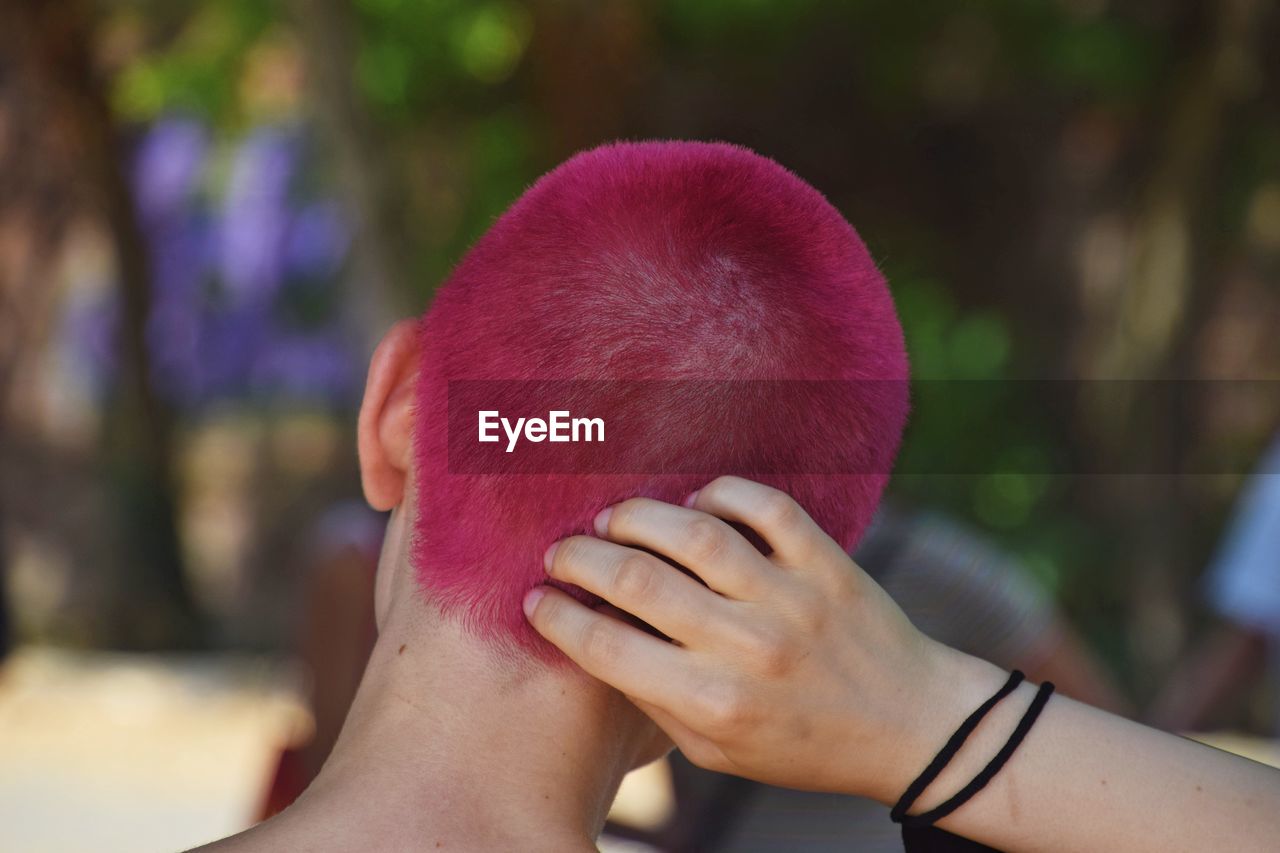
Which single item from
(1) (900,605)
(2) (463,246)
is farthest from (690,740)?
(2) (463,246)

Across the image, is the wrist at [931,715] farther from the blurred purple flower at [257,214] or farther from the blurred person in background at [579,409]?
the blurred purple flower at [257,214]

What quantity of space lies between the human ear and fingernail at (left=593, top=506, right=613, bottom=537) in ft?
0.95

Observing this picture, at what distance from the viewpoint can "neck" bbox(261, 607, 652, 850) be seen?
1.25m

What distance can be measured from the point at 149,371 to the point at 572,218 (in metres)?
8.90

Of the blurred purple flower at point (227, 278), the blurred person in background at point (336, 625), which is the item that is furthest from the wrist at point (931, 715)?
the blurred purple flower at point (227, 278)

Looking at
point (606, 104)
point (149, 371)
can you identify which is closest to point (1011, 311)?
point (606, 104)

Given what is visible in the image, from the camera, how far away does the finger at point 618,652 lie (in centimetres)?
118

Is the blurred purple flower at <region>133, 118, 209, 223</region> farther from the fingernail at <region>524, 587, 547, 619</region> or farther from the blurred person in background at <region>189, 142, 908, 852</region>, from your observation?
the fingernail at <region>524, 587, 547, 619</region>

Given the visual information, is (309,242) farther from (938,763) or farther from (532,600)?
(938,763)

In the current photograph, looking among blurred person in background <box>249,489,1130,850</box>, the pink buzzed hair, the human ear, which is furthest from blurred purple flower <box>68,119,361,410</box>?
the pink buzzed hair

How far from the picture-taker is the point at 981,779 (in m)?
1.25

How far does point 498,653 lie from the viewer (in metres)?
1.31

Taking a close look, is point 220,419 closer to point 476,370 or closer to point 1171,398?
point 1171,398

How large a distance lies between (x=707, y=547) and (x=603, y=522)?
14 cm
